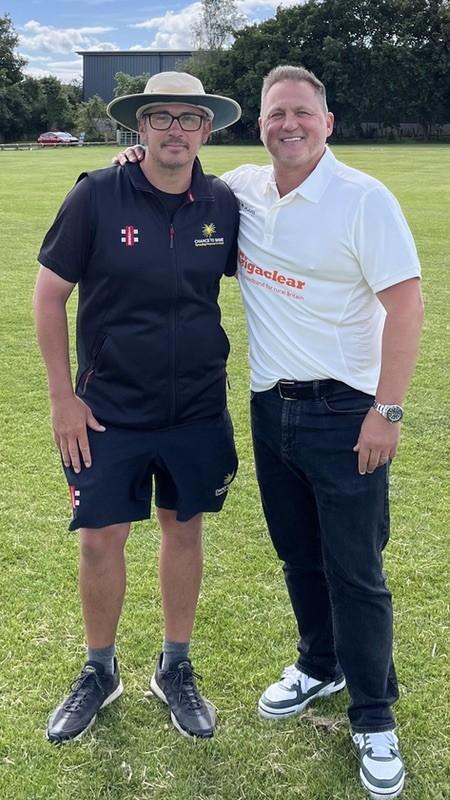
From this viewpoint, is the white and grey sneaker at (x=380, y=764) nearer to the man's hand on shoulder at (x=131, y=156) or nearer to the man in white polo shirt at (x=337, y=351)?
the man in white polo shirt at (x=337, y=351)

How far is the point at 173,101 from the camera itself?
2.66 m

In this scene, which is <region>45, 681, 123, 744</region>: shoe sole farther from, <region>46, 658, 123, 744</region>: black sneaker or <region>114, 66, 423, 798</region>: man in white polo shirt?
<region>114, 66, 423, 798</region>: man in white polo shirt

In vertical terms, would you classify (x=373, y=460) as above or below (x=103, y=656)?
above

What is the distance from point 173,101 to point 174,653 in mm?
2071

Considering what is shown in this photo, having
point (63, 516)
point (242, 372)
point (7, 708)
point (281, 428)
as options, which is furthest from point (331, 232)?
point (242, 372)

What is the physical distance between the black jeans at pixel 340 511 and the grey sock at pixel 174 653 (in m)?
0.64

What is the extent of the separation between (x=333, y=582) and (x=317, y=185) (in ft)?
4.27

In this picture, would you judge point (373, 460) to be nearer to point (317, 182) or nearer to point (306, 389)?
point (306, 389)

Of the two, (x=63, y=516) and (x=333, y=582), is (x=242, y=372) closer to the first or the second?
(x=63, y=516)

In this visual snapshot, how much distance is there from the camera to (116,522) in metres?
2.78

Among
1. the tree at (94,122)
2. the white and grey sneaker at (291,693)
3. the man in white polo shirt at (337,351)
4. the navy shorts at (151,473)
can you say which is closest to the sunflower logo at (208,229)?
the man in white polo shirt at (337,351)

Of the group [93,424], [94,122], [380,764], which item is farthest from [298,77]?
[94,122]

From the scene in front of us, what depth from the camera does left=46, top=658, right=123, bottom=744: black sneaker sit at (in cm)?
280

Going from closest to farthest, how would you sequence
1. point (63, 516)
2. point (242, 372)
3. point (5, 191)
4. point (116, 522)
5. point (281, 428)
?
point (281, 428) → point (116, 522) → point (63, 516) → point (242, 372) → point (5, 191)
